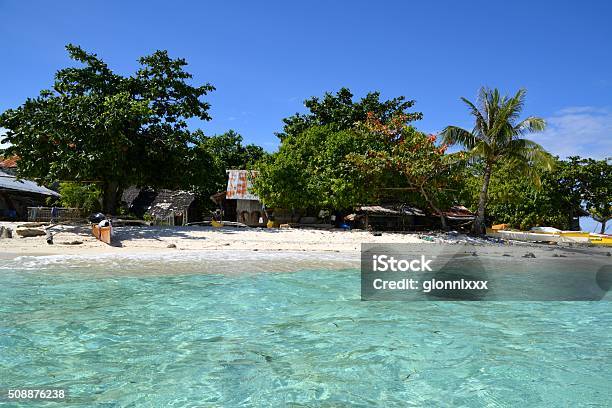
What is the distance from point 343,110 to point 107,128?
18824 mm

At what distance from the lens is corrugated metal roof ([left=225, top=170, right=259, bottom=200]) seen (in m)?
28.7

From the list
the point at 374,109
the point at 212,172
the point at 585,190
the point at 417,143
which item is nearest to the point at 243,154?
the point at 374,109

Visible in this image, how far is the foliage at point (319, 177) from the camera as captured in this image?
69.4 ft

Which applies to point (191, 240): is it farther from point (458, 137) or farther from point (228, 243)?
point (458, 137)

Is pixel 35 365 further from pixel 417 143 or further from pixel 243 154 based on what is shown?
pixel 243 154

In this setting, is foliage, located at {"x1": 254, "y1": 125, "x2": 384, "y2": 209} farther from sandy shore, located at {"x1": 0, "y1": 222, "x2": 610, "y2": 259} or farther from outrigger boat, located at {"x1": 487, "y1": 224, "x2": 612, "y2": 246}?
outrigger boat, located at {"x1": 487, "y1": 224, "x2": 612, "y2": 246}

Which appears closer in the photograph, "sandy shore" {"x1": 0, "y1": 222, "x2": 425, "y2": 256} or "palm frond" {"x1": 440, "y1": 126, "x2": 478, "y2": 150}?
"sandy shore" {"x1": 0, "y1": 222, "x2": 425, "y2": 256}

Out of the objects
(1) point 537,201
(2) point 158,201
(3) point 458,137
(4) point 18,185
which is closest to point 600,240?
(3) point 458,137

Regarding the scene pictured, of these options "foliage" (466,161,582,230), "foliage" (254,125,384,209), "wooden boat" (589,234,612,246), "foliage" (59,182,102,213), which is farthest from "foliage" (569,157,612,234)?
"foliage" (59,182,102,213)

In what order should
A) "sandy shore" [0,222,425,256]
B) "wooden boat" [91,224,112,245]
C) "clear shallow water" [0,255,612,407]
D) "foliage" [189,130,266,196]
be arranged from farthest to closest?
1. "foliage" [189,130,266,196]
2. "wooden boat" [91,224,112,245]
3. "sandy shore" [0,222,425,256]
4. "clear shallow water" [0,255,612,407]

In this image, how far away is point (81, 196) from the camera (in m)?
26.8

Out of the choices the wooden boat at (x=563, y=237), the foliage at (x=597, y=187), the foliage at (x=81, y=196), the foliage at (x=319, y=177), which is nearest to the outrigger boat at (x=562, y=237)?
the wooden boat at (x=563, y=237)

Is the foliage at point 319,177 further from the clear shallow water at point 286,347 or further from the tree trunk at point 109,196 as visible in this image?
A: the clear shallow water at point 286,347

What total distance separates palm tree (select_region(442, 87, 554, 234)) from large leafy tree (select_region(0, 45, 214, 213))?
13.2 metres
